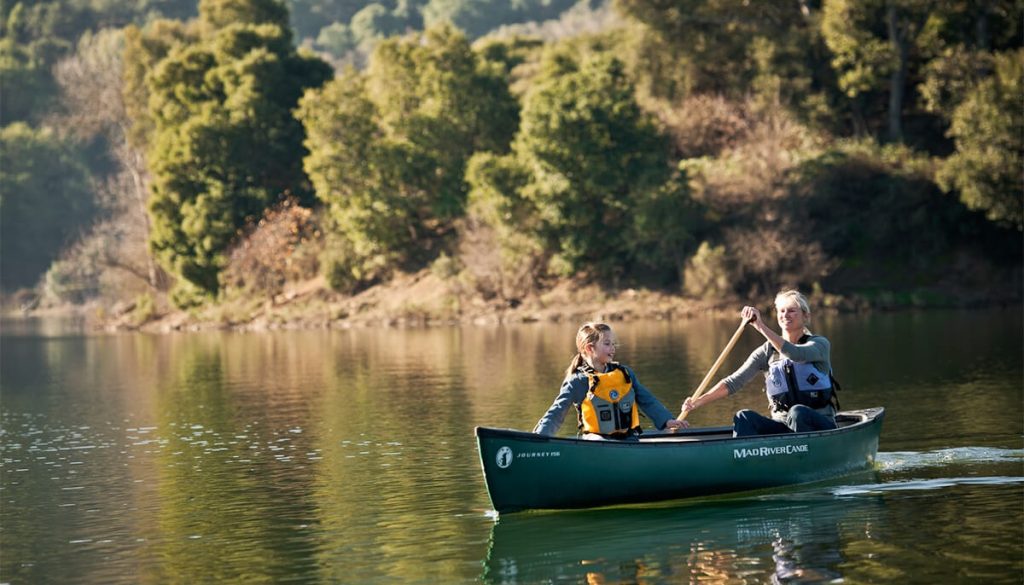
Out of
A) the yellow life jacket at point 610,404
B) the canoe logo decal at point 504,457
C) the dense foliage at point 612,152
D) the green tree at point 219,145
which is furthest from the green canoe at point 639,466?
the green tree at point 219,145

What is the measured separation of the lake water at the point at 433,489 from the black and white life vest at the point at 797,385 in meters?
0.99

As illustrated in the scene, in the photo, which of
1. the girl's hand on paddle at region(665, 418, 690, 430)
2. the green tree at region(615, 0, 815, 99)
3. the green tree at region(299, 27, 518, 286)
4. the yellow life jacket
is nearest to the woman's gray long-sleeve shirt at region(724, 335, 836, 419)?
the girl's hand on paddle at region(665, 418, 690, 430)

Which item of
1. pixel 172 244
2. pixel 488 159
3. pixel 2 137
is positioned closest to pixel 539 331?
pixel 488 159

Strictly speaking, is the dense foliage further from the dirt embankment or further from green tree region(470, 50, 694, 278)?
the dirt embankment

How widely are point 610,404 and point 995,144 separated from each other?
41.0m

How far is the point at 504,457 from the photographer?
1638cm

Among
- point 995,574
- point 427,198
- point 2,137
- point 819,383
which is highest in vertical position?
point 2,137

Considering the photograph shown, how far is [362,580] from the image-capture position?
14.5m

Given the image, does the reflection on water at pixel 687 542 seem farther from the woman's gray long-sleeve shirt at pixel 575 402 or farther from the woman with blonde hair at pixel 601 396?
the woman's gray long-sleeve shirt at pixel 575 402

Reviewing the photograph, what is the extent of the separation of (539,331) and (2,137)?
229ft

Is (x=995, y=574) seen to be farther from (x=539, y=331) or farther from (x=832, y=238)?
(x=832, y=238)

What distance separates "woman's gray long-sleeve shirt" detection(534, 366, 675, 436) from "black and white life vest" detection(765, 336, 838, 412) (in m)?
1.53

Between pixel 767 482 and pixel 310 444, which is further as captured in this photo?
pixel 310 444

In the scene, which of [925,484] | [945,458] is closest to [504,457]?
[925,484]
